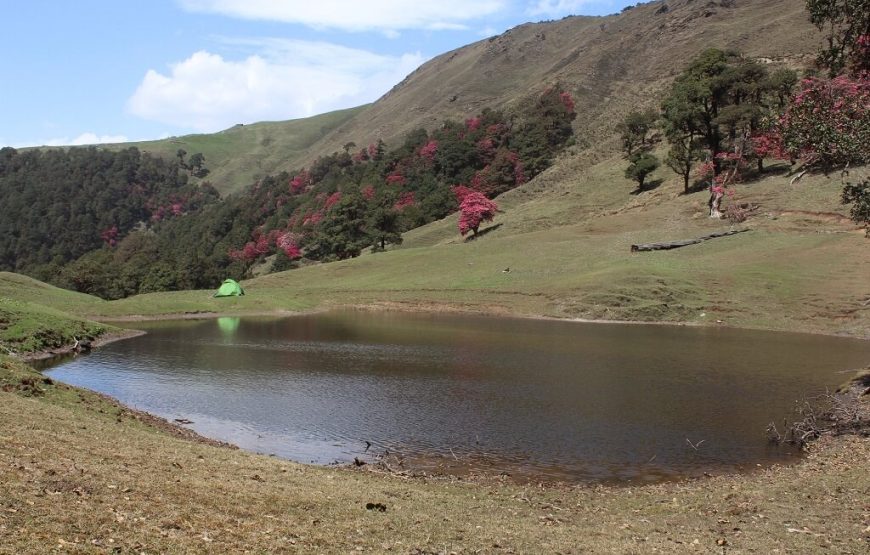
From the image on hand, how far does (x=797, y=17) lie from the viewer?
166 meters

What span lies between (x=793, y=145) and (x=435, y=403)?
18065 millimetres

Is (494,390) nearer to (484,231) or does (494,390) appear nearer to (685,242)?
(685,242)

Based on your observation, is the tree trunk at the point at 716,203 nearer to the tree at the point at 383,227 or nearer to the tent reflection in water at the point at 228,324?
the tree at the point at 383,227

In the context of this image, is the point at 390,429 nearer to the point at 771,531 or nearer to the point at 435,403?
the point at 435,403

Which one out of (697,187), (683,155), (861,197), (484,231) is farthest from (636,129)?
(861,197)

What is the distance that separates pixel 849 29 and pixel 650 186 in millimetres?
89013

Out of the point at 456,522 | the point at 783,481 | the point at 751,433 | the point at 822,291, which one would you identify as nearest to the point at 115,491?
the point at 456,522

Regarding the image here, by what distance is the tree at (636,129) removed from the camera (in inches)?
5007

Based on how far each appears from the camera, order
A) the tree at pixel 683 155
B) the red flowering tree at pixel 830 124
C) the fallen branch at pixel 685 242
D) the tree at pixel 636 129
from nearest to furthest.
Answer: the red flowering tree at pixel 830 124
the fallen branch at pixel 685 242
the tree at pixel 683 155
the tree at pixel 636 129

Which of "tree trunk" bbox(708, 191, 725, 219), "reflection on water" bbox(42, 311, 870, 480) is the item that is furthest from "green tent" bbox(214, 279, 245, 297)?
"tree trunk" bbox(708, 191, 725, 219)

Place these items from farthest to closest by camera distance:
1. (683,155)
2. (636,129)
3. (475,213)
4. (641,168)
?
(636,129)
(475,213)
(641,168)
(683,155)

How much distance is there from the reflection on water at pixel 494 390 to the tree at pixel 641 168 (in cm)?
5850

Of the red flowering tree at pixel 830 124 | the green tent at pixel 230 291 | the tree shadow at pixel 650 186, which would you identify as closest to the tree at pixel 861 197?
the red flowering tree at pixel 830 124

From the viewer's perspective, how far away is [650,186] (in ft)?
371
